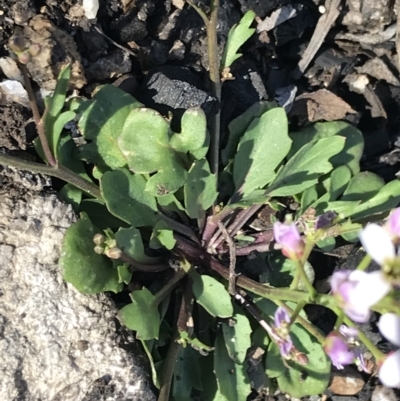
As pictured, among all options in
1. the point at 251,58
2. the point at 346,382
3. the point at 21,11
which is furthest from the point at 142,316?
the point at 251,58

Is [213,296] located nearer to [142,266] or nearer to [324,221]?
[142,266]

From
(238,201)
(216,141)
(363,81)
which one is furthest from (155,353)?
(363,81)

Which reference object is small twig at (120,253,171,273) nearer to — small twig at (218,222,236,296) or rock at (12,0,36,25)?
small twig at (218,222,236,296)

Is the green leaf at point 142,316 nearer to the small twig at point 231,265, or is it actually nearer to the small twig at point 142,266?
the small twig at point 142,266

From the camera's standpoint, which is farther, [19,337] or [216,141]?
[216,141]

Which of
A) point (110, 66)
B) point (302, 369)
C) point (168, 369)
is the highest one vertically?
point (110, 66)

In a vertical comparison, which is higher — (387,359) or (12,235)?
(387,359)

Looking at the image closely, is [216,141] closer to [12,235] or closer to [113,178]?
[113,178]

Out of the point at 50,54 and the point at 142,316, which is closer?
the point at 142,316
